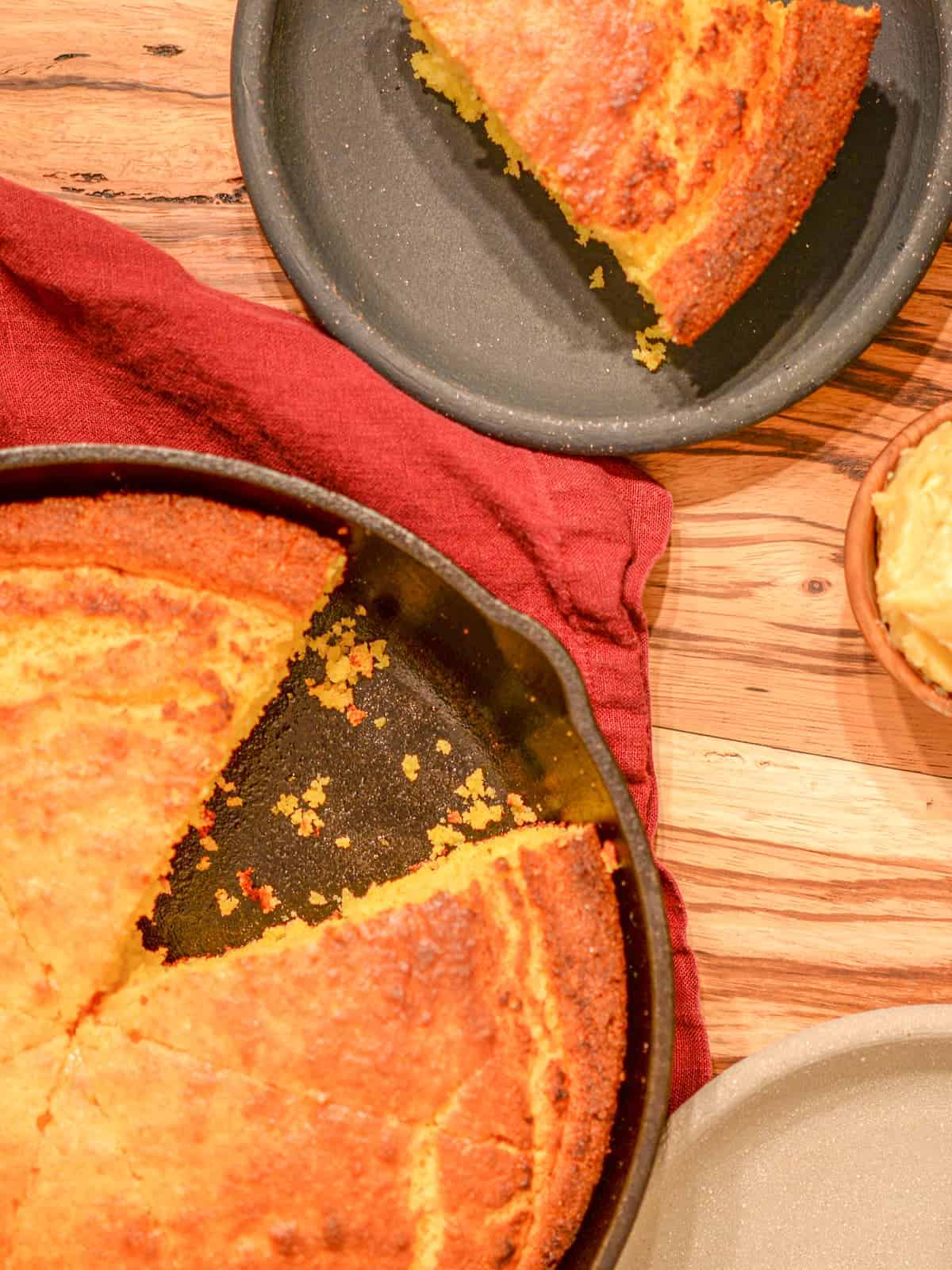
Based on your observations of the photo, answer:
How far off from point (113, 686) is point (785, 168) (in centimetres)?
185

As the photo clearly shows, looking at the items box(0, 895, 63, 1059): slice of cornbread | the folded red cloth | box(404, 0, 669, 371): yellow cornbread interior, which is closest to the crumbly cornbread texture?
box(0, 895, 63, 1059): slice of cornbread

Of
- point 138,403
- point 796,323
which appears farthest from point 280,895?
point 796,323

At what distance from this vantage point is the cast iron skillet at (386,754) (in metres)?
2.18

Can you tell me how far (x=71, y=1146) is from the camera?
2.07 metres

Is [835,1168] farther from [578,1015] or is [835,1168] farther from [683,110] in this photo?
[683,110]

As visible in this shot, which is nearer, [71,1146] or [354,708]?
[71,1146]

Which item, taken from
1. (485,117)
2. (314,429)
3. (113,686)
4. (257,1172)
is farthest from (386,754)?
(485,117)

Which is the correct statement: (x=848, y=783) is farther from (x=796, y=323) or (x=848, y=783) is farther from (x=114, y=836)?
(x=114, y=836)

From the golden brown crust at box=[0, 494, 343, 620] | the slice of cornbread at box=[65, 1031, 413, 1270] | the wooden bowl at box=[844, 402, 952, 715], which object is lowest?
the slice of cornbread at box=[65, 1031, 413, 1270]

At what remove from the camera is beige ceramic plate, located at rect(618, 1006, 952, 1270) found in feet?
7.74

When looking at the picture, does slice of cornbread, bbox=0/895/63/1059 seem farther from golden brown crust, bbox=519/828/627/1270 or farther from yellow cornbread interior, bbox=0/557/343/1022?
golden brown crust, bbox=519/828/627/1270

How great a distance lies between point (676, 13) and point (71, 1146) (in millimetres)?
2760

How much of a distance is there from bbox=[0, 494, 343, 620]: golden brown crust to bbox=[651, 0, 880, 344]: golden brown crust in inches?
39.6

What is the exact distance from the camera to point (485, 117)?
8.32ft
